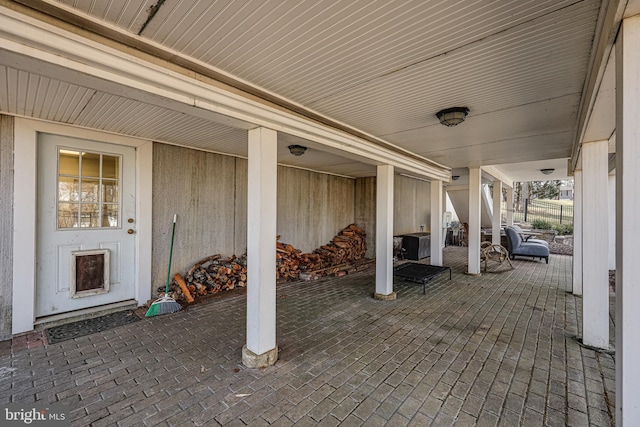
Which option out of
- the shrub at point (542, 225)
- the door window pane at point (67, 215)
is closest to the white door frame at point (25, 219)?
the door window pane at point (67, 215)

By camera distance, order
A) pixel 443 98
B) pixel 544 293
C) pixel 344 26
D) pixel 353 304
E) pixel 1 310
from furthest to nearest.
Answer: pixel 544 293, pixel 353 304, pixel 1 310, pixel 443 98, pixel 344 26

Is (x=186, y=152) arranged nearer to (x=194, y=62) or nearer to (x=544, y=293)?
(x=194, y=62)

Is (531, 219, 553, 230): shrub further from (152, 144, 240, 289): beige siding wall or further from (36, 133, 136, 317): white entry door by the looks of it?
(36, 133, 136, 317): white entry door

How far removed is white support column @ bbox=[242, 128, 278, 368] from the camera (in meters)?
2.55

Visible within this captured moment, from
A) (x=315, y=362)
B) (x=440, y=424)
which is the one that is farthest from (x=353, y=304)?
(x=440, y=424)

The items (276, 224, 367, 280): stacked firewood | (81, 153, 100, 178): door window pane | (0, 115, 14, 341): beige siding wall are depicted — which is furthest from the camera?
(276, 224, 367, 280): stacked firewood

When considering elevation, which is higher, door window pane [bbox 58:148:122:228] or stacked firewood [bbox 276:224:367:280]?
door window pane [bbox 58:148:122:228]

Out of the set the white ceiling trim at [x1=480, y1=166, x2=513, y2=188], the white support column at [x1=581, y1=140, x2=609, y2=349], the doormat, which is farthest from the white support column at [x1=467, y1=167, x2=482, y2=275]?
the doormat

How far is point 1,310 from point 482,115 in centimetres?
555

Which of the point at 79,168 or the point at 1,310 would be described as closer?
the point at 1,310

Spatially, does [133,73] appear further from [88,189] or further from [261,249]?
[88,189]

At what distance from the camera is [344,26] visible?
5.18ft

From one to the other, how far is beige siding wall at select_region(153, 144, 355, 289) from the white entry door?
371 mm

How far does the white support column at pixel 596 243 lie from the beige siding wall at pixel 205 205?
16.5 feet
